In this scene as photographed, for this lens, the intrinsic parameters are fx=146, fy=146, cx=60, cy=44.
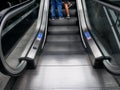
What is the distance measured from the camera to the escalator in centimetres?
235

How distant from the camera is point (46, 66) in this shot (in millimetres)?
2842

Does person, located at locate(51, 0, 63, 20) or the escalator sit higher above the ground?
person, located at locate(51, 0, 63, 20)

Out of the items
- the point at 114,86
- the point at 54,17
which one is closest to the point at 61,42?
the point at 54,17

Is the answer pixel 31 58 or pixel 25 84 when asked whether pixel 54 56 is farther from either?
pixel 25 84

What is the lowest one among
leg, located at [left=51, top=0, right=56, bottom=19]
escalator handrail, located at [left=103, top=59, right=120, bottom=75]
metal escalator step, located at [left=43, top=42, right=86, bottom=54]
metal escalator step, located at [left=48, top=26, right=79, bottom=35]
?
metal escalator step, located at [left=43, top=42, right=86, bottom=54]

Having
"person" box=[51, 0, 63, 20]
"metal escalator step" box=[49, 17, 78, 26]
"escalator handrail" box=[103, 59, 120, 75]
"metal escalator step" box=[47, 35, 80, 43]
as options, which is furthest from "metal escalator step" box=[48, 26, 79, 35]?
"escalator handrail" box=[103, 59, 120, 75]

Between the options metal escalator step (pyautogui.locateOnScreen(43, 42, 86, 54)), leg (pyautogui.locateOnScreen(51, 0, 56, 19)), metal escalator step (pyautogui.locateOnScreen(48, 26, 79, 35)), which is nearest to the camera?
metal escalator step (pyautogui.locateOnScreen(43, 42, 86, 54))

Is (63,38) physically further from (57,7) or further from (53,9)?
(57,7)

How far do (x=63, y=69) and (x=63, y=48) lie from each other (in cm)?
101

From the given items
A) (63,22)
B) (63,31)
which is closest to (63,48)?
(63,31)

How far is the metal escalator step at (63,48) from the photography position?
11.5 ft

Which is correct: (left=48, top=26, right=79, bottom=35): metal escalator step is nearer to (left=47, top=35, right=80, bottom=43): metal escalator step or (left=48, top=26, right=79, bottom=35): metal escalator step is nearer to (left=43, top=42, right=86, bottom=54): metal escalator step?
(left=47, top=35, right=80, bottom=43): metal escalator step

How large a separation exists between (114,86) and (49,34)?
103 inches

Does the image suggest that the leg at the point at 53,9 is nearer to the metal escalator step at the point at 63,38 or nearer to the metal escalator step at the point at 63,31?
the metal escalator step at the point at 63,31
